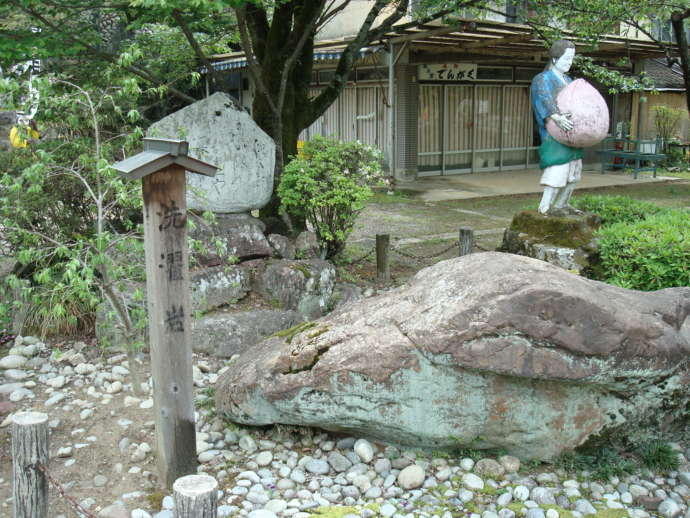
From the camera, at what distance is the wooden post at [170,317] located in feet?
12.8

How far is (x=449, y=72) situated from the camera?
16.9m

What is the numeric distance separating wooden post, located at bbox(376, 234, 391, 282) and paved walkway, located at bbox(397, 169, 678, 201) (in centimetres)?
664

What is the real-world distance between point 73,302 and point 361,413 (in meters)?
3.22

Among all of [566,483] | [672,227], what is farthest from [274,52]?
[566,483]

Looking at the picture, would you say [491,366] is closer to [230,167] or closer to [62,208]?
[230,167]

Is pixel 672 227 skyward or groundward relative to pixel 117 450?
skyward

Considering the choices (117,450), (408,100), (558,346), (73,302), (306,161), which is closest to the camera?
(558,346)

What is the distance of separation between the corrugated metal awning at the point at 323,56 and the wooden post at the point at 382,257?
5127mm

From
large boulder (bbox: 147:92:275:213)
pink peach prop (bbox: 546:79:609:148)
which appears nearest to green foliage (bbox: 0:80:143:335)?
large boulder (bbox: 147:92:275:213)

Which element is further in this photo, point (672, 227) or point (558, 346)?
point (672, 227)

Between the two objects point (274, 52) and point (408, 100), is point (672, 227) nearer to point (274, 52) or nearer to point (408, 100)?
point (274, 52)

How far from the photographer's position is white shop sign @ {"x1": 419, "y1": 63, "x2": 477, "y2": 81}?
16.5m

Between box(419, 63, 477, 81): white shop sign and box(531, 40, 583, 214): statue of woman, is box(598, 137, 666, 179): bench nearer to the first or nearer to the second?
box(419, 63, 477, 81): white shop sign

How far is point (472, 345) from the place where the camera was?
3.91 metres
